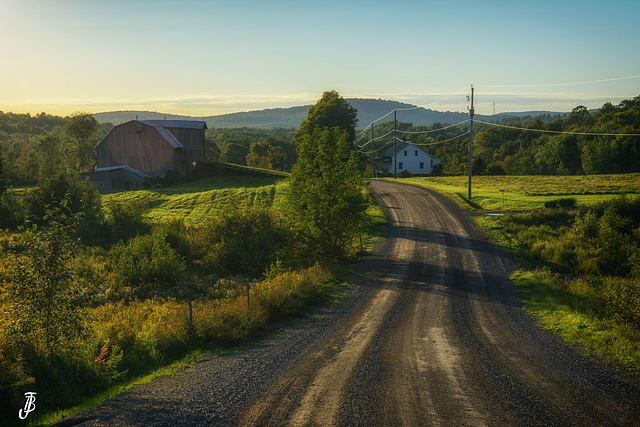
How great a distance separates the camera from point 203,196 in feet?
181

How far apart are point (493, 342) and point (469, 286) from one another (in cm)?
884

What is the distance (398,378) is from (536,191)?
155 feet

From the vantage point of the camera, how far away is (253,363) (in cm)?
1312

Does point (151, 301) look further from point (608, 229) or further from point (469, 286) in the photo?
point (608, 229)

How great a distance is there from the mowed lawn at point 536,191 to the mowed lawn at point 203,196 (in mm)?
21746

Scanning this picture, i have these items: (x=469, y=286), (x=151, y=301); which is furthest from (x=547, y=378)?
(x=151, y=301)

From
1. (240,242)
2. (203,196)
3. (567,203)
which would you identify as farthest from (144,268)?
(567,203)

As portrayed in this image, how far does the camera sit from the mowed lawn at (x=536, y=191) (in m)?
45.2

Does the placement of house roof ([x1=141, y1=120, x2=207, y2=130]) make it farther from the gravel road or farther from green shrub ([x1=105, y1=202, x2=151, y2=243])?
the gravel road

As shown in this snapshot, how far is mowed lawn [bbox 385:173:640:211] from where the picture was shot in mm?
45188

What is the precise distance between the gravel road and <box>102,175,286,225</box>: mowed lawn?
28.2m

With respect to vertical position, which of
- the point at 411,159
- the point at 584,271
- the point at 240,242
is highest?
the point at 411,159
